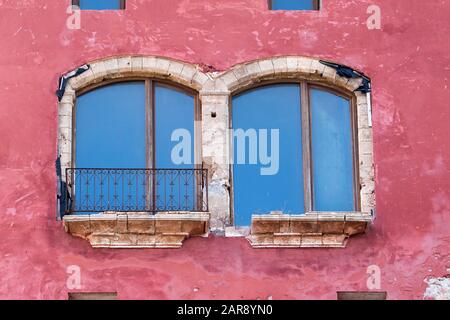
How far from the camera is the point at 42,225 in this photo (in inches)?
830

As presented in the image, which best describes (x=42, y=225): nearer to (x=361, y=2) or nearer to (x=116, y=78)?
(x=116, y=78)

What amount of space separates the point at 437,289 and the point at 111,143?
447cm

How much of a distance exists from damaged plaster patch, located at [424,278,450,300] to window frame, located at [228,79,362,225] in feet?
4.37

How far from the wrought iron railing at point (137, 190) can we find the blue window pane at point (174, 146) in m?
0.01

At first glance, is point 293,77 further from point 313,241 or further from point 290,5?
point 313,241

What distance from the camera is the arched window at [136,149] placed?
21.4m

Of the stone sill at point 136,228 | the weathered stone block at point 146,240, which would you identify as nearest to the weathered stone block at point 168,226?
the stone sill at point 136,228

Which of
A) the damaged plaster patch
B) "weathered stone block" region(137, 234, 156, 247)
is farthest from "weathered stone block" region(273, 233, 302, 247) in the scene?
the damaged plaster patch

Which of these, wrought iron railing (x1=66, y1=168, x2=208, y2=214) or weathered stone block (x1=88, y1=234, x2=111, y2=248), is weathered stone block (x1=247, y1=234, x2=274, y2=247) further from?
weathered stone block (x1=88, y1=234, x2=111, y2=248)

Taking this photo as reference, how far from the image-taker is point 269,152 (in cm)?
2170

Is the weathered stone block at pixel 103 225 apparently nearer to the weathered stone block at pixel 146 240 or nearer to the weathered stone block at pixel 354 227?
the weathered stone block at pixel 146 240

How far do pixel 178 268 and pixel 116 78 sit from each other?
8.85ft

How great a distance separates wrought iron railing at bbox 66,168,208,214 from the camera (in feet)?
69.9
